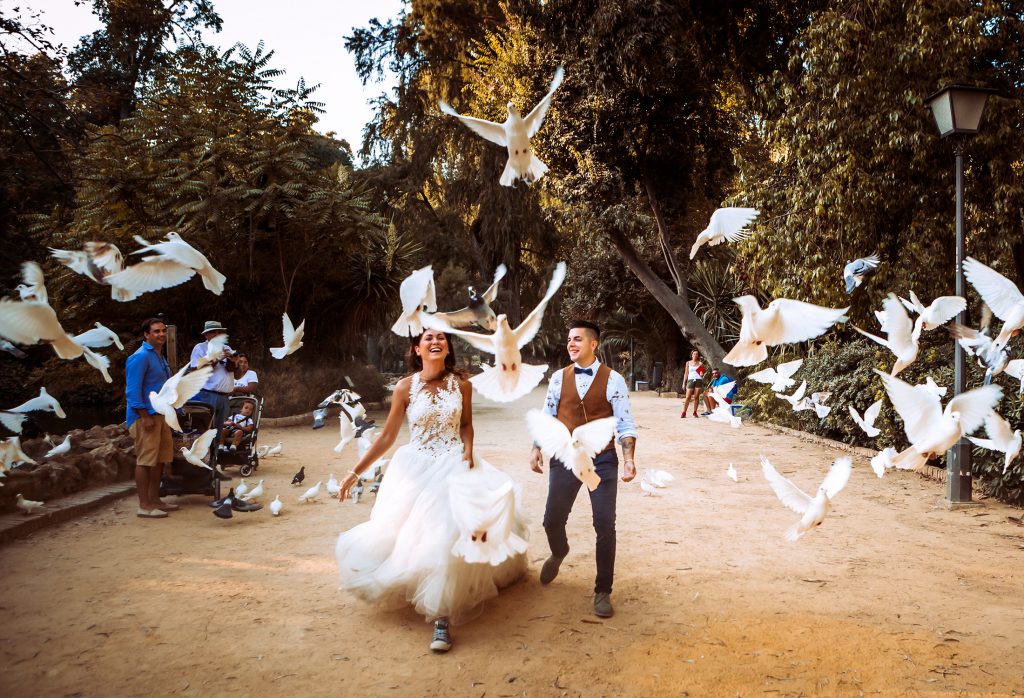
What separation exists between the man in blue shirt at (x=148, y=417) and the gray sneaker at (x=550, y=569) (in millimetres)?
3816

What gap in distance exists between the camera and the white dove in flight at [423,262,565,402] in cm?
305

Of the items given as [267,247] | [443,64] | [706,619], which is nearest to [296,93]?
[267,247]

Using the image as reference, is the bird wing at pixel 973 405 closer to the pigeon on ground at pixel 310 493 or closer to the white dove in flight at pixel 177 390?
the white dove in flight at pixel 177 390

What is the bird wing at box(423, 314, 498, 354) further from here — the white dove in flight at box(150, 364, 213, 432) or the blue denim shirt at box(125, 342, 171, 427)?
the blue denim shirt at box(125, 342, 171, 427)

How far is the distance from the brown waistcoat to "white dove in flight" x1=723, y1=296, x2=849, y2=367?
87 cm

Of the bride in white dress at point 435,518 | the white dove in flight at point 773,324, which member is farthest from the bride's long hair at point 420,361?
the white dove in flight at point 773,324

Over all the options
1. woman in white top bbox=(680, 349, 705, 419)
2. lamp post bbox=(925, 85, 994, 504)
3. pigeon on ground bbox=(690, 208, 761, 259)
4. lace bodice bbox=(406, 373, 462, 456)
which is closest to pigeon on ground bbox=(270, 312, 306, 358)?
lace bodice bbox=(406, 373, 462, 456)

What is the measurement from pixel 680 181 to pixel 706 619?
13.1 m

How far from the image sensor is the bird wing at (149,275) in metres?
2.75

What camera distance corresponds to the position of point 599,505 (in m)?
3.68

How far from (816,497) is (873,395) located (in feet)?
25.1

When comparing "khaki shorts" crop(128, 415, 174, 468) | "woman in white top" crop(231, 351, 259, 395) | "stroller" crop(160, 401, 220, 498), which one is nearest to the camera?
"khaki shorts" crop(128, 415, 174, 468)

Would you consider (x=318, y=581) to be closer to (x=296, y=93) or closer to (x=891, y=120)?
(x=891, y=120)

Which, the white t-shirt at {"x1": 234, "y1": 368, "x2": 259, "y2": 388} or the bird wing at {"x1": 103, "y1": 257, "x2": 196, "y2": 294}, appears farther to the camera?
the white t-shirt at {"x1": 234, "y1": 368, "x2": 259, "y2": 388}
